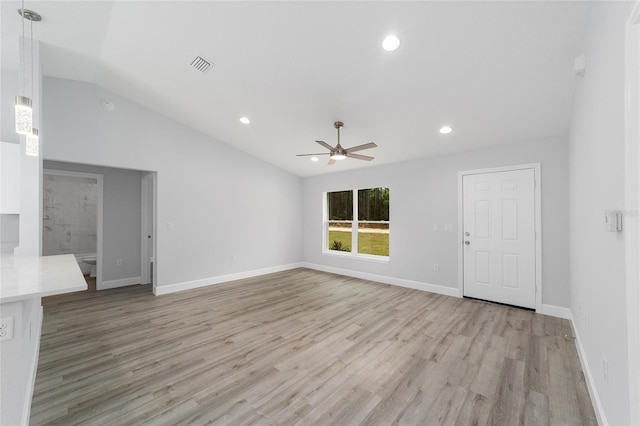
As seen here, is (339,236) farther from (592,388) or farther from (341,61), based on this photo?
(592,388)

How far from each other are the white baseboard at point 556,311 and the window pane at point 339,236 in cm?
360

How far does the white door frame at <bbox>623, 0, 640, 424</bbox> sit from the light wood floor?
90cm

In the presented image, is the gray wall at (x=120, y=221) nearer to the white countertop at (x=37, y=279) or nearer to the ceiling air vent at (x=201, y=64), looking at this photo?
the white countertop at (x=37, y=279)

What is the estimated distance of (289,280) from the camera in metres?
5.62

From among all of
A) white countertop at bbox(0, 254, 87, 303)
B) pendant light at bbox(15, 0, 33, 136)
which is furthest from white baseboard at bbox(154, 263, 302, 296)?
pendant light at bbox(15, 0, 33, 136)

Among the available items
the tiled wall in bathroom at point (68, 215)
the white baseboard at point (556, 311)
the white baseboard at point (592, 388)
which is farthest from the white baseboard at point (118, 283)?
the white baseboard at point (556, 311)

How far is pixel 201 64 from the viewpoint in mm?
3168

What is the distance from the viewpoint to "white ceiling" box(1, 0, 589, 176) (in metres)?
2.21

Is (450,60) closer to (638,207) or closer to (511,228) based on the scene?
(638,207)

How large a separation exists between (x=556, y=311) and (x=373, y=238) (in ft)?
10.3

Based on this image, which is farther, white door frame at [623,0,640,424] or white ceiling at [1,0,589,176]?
white ceiling at [1,0,589,176]

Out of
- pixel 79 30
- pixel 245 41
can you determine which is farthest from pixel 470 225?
pixel 79 30

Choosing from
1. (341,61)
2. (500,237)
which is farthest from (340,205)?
(341,61)

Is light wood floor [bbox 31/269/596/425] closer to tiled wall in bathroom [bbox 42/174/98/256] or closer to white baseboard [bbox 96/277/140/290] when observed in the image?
white baseboard [bbox 96/277/140/290]
